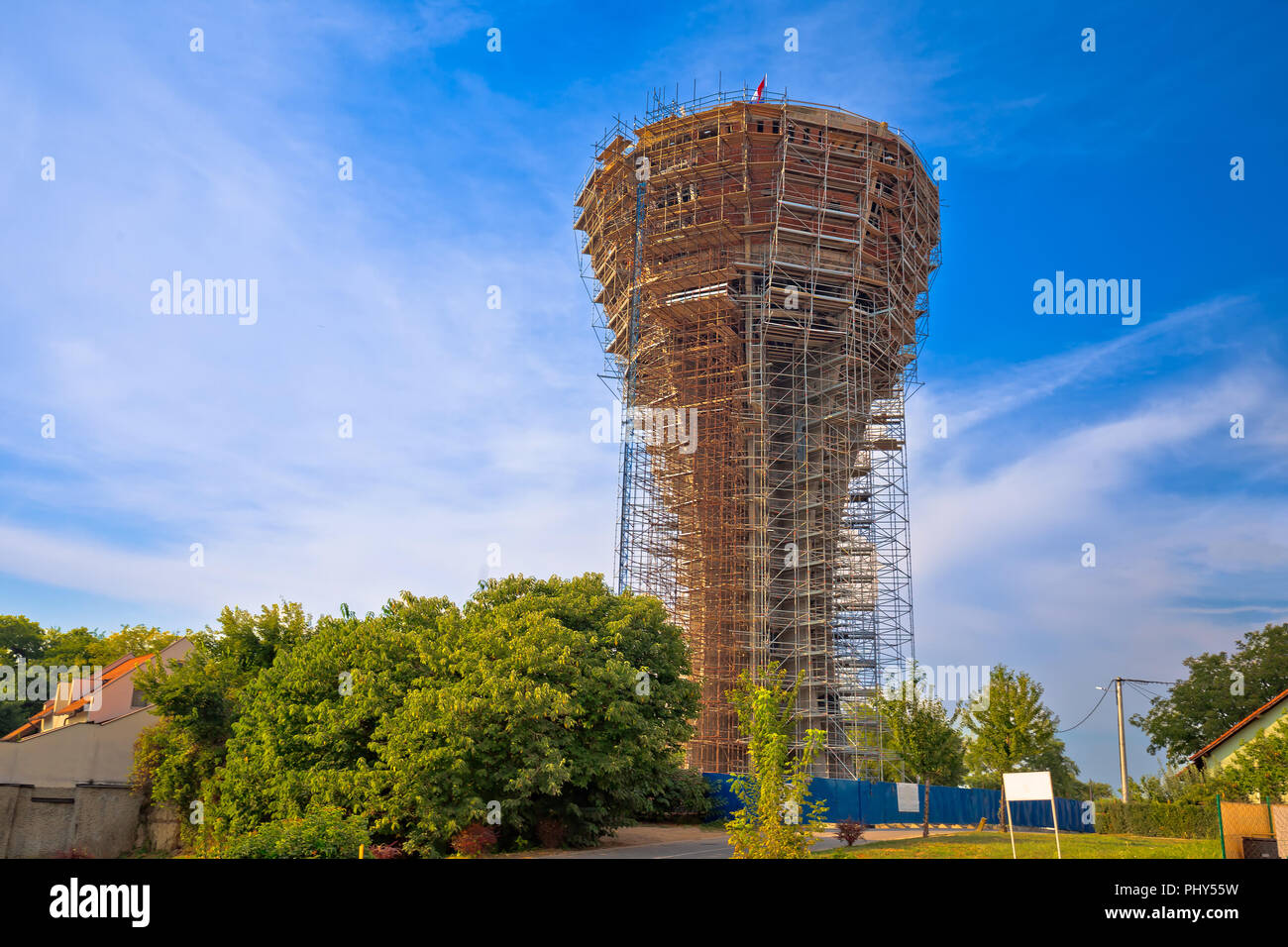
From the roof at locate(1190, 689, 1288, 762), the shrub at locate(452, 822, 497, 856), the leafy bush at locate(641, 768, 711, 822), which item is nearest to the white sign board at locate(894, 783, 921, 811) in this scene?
the leafy bush at locate(641, 768, 711, 822)

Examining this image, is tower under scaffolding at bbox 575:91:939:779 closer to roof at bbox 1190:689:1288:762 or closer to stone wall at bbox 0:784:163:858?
roof at bbox 1190:689:1288:762

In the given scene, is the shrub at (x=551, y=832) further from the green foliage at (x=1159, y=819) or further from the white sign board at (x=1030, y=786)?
the green foliage at (x=1159, y=819)

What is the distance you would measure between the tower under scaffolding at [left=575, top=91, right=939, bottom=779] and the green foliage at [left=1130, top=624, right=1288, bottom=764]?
24614 mm

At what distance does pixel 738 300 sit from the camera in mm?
53938

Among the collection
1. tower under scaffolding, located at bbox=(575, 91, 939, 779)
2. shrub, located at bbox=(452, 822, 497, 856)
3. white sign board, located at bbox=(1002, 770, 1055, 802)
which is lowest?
shrub, located at bbox=(452, 822, 497, 856)

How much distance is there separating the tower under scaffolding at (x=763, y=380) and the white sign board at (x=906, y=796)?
7.32m

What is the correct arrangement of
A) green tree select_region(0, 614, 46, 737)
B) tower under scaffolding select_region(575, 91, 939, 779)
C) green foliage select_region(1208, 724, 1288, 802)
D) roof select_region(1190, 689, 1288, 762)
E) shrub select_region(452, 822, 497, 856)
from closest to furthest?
shrub select_region(452, 822, 497, 856), green foliage select_region(1208, 724, 1288, 802), roof select_region(1190, 689, 1288, 762), tower under scaffolding select_region(575, 91, 939, 779), green tree select_region(0, 614, 46, 737)

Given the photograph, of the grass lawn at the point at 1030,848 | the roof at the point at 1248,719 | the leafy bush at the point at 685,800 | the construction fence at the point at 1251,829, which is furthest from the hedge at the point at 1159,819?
the leafy bush at the point at 685,800

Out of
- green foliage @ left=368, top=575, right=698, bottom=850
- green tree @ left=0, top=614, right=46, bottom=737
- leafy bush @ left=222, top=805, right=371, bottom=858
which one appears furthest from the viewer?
green tree @ left=0, top=614, right=46, bottom=737

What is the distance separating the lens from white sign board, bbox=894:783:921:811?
4159cm

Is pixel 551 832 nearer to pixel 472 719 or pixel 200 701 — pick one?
pixel 472 719

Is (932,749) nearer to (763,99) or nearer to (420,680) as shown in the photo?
(420,680)

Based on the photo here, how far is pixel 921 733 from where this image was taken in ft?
122
